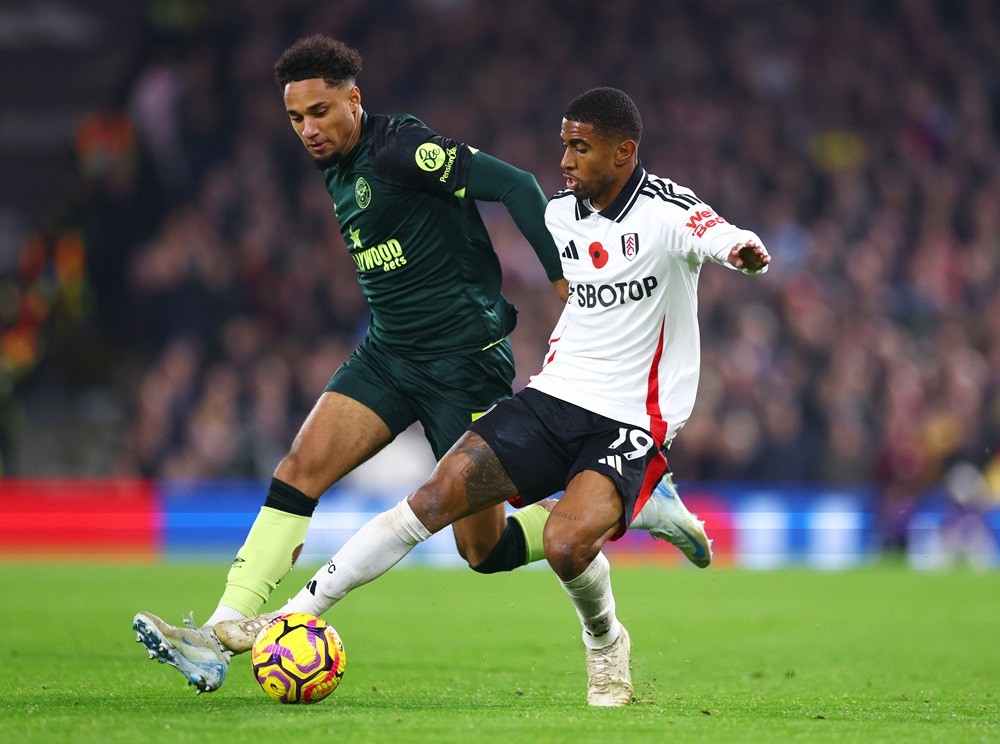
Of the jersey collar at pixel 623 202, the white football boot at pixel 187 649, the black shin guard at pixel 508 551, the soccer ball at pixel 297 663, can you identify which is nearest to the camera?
the white football boot at pixel 187 649

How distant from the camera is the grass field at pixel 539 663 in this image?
16.3 feet

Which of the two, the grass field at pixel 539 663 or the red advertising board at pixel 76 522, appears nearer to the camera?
the grass field at pixel 539 663

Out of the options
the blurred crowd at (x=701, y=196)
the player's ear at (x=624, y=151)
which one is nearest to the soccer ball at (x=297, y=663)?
the player's ear at (x=624, y=151)

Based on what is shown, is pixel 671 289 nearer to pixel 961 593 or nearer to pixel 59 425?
pixel 961 593

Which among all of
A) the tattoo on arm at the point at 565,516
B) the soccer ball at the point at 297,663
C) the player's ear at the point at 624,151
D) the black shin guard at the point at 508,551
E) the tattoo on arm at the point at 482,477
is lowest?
the soccer ball at the point at 297,663

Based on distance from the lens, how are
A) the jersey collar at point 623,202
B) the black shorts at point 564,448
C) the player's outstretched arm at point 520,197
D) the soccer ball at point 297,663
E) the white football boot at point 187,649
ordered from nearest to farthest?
the white football boot at point 187,649, the soccer ball at point 297,663, the black shorts at point 564,448, the jersey collar at point 623,202, the player's outstretched arm at point 520,197

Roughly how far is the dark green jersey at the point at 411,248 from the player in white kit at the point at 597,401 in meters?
0.64

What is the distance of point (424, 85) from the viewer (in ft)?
61.5

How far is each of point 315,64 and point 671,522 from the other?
2546mm

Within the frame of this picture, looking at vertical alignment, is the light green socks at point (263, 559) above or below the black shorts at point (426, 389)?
below

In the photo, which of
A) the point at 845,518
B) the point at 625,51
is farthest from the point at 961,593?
the point at 625,51

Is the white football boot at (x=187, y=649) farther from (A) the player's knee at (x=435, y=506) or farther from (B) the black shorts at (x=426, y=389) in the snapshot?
(B) the black shorts at (x=426, y=389)

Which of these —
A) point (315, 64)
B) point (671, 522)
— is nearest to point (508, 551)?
point (671, 522)

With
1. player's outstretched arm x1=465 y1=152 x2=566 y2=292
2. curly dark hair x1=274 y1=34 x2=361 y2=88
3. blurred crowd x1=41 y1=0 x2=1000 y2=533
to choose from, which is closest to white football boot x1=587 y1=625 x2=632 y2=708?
player's outstretched arm x1=465 y1=152 x2=566 y2=292
